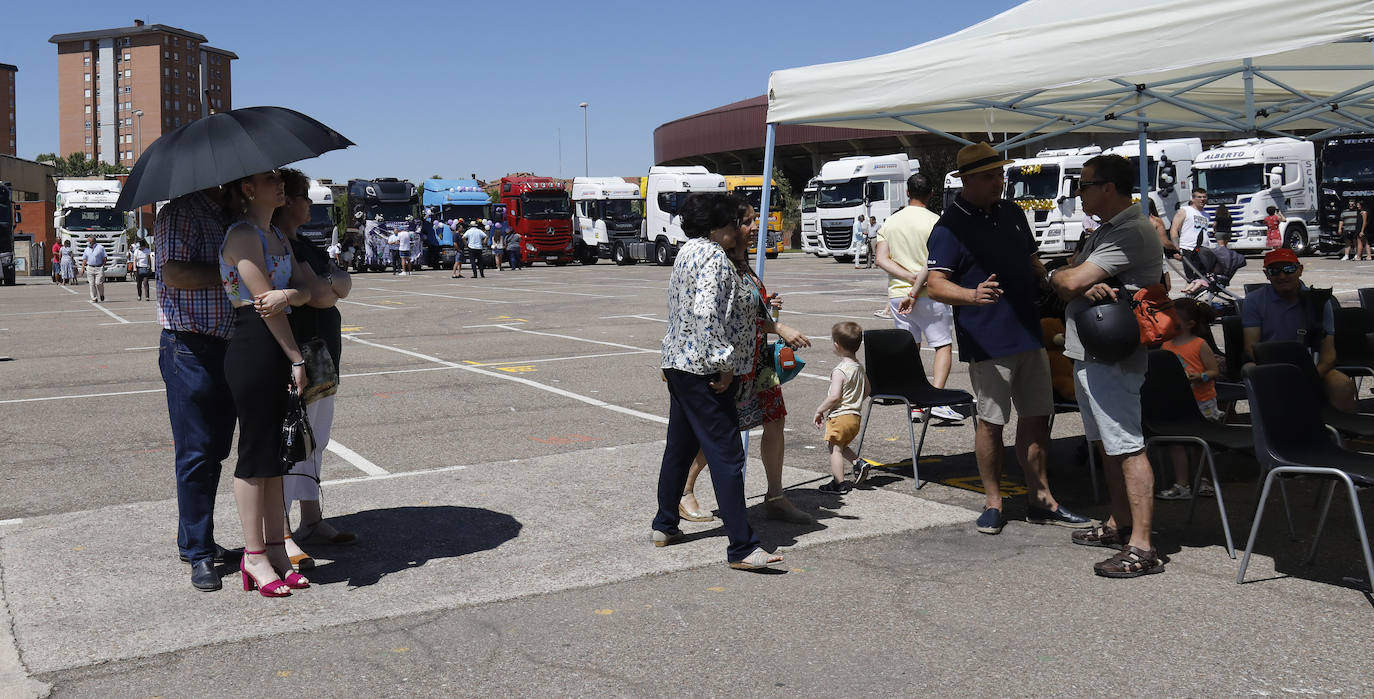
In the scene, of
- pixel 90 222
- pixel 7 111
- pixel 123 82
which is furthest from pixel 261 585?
pixel 123 82

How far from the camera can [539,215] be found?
139 ft

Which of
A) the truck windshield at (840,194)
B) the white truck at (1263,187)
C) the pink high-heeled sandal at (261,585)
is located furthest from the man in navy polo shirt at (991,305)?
the truck windshield at (840,194)

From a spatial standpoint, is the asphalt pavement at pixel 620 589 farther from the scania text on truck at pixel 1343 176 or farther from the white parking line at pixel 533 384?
the scania text on truck at pixel 1343 176

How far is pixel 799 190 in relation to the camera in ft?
257

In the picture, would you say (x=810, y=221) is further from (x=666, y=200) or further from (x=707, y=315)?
(x=707, y=315)

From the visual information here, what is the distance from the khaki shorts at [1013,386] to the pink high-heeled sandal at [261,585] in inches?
128

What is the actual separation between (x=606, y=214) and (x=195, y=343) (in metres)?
39.0

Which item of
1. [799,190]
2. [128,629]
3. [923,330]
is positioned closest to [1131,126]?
[923,330]

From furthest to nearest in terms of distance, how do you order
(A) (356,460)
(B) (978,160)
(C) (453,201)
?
(C) (453,201) → (A) (356,460) → (B) (978,160)

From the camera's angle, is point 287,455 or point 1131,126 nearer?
point 287,455

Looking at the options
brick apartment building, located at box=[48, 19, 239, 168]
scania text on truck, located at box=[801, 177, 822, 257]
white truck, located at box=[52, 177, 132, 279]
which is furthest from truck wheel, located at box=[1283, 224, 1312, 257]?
brick apartment building, located at box=[48, 19, 239, 168]

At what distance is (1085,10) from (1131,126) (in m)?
3.88

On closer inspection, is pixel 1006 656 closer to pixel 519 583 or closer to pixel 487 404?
pixel 519 583

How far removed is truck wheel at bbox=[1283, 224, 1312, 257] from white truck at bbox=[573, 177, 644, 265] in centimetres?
2097
